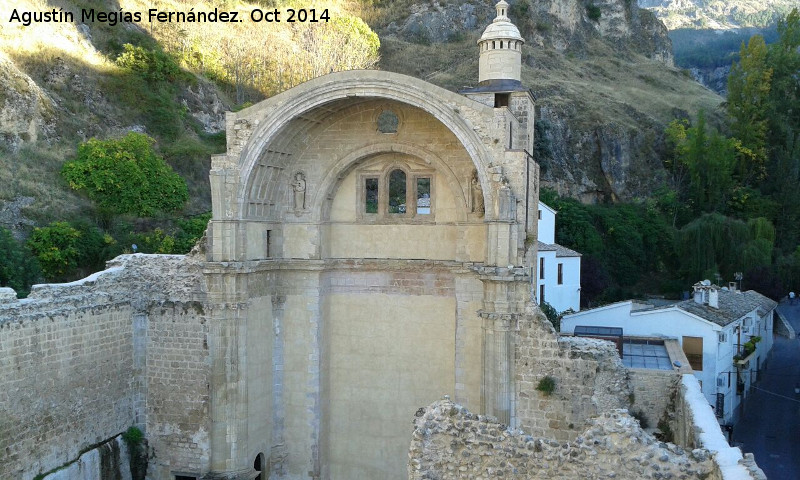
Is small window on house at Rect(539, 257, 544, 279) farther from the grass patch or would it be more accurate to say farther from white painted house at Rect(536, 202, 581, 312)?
the grass patch

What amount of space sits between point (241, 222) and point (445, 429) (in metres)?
7.01

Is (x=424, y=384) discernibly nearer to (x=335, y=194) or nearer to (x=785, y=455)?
(x=335, y=194)

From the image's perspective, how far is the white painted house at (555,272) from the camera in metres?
30.4

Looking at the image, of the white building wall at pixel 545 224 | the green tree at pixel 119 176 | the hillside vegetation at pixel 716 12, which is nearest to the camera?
the green tree at pixel 119 176

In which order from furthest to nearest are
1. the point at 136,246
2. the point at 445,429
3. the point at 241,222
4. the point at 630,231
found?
the point at 630,231
the point at 136,246
the point at 241,222
the point at 445,429

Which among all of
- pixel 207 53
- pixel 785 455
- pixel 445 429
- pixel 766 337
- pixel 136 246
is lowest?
pixel 785 455

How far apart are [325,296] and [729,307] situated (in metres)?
16.9

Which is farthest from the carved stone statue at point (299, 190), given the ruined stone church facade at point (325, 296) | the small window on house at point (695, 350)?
the small window on house at point (695, 350)

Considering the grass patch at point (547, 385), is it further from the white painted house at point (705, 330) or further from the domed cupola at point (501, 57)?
the white painted house at point (705, 330)

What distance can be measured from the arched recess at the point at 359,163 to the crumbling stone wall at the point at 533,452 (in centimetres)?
596

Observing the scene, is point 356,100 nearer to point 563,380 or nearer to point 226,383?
point 226,383

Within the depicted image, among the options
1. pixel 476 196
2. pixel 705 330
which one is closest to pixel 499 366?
pixel 476 196

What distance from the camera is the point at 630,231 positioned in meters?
41.7

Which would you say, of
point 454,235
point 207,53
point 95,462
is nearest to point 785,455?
point 454,235
